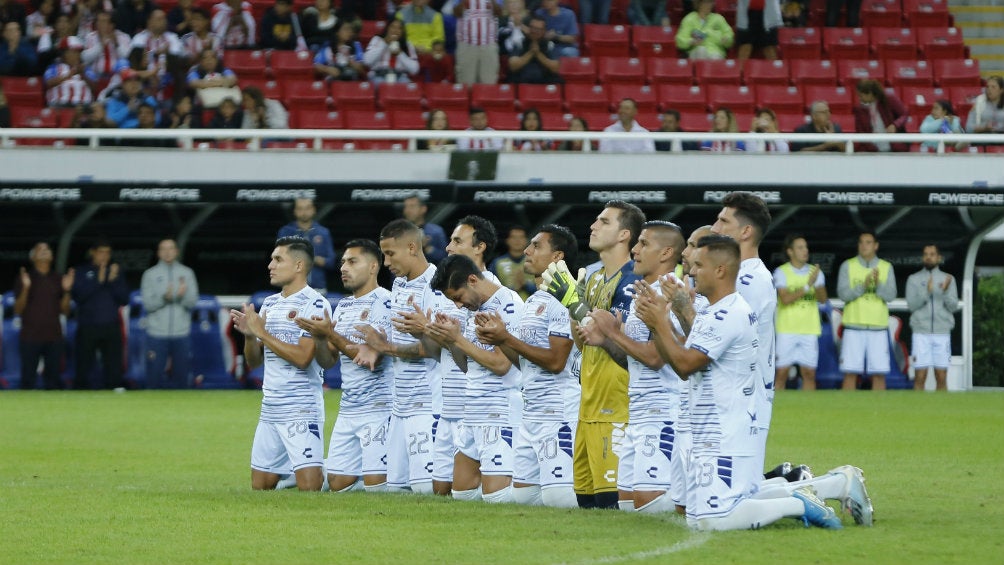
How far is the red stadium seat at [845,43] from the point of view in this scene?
83.0 feet

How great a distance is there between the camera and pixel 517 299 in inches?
406

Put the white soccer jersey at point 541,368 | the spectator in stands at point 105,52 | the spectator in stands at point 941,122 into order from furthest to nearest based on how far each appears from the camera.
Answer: the spectator in stands at point 105,52 → the spectator in stands at point 941,122 → the white soccer jersey at point 541,368

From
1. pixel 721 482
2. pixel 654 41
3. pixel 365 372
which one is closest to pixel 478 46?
pixel 654 41

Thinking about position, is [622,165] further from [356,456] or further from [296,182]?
[356,456]

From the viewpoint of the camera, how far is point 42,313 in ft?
62.6

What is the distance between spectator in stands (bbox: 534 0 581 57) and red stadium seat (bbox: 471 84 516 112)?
1.59 m

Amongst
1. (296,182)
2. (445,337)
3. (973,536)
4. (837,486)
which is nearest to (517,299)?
(445,337)

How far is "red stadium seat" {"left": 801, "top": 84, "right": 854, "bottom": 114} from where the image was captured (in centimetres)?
2370

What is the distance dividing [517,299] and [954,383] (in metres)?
12.3

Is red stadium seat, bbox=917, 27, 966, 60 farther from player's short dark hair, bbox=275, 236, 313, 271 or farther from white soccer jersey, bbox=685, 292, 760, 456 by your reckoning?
white soccer jersey, bbox=685, 292, 760, 456

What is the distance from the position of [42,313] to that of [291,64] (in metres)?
5.56

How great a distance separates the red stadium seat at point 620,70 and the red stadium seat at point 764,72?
161cm

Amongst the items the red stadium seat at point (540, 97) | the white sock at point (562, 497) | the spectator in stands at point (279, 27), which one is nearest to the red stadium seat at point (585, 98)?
the red stadium seat at point (540, 97)

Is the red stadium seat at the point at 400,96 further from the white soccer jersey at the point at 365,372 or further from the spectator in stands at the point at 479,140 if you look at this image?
the white soccer jersey at the point at 365,372
